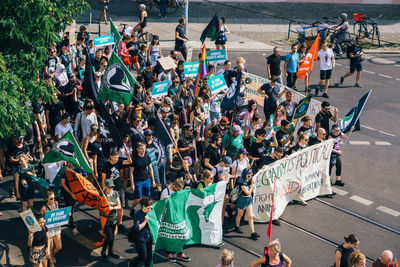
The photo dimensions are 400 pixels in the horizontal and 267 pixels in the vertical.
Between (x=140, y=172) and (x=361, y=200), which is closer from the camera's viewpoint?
(x=140, y=172)

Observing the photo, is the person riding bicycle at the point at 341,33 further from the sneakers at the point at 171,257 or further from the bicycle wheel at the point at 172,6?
the sneakers at the point at 171,257

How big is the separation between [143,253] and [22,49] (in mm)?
4529

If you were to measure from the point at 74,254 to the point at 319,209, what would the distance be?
17.9ft

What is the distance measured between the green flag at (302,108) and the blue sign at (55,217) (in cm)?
683

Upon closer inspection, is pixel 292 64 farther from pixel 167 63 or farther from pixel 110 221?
pixel 110 221

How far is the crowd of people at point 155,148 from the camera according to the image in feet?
36.2

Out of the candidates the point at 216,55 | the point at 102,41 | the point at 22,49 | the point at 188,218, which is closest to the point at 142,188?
the point at 188,218

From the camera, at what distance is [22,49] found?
11.7 m

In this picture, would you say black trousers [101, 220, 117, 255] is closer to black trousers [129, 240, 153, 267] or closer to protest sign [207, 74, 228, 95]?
black trousers [129, 240, 153, 267]

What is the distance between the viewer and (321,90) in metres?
20.9

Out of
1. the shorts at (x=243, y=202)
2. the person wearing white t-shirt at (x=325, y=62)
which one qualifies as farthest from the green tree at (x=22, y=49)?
the person wearing white t-shirt at (x=325, y=62)

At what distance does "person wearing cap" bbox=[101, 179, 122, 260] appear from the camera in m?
11.2

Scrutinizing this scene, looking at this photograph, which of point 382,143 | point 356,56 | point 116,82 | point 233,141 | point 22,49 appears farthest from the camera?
point 356,56

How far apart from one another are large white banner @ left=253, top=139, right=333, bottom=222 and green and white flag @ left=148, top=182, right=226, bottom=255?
1.09m
